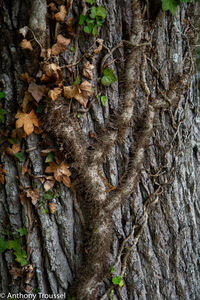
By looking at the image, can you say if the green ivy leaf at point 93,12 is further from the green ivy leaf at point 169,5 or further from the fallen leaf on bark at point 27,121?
the fallen leaf on bark at point 27,121

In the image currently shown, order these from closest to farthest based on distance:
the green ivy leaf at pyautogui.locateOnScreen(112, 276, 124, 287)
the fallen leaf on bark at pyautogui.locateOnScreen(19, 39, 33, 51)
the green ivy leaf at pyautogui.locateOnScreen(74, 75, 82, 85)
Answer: the fallen leaf on bark at pyautogui.locateOnScreen(19, 39, 33, 51)
the green ivy leaf at pyautogui.locateOnScreen(74, 75, 82, 85)
the green ivy leaf at pyautogui.locateOnScreen(112, 276, 124, 287)

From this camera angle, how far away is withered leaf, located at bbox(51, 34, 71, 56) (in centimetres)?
122

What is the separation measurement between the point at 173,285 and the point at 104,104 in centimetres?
133

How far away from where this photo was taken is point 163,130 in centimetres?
154

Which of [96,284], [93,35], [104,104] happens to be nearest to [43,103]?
[104,104]

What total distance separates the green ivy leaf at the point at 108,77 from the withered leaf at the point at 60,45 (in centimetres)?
27

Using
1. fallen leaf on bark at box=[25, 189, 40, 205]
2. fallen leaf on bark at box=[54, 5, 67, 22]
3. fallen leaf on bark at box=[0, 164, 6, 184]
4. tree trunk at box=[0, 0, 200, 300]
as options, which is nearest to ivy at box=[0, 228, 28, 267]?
tree trunk at box=[0, 0, 200, 300]

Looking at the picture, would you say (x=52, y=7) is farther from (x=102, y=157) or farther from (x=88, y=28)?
(x=102, y=157)

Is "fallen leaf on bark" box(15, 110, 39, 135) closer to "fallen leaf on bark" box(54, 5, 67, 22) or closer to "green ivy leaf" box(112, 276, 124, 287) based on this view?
"fallen leaf on bark" box(54, 5, 67, 22)

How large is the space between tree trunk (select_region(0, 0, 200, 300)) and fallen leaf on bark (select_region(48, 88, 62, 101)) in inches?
1.1

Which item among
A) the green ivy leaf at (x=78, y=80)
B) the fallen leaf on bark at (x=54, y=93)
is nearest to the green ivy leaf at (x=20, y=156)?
the fallen leaf on bark at (x=54, y=93)

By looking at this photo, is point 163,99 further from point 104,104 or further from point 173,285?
point 173,285

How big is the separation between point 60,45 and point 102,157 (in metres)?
0.67

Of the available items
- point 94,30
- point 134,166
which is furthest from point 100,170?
point 94,30
